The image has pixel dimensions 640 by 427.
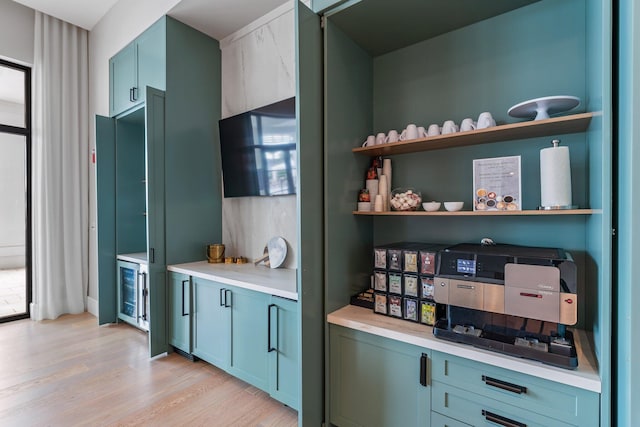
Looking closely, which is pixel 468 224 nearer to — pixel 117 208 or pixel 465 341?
pixel 465 341

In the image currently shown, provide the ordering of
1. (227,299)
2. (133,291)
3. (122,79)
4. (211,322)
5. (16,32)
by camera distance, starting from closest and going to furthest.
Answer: (227,299)
(211,322)
(133,291)
(122,79)
(16,32)

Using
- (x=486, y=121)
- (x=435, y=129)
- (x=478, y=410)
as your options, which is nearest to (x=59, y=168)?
(x=435, y=129)

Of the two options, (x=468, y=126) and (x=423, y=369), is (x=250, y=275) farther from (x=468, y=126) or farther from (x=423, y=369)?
(x=468, y=126)

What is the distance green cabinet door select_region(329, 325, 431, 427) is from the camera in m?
1.44

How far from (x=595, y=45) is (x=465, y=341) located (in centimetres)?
128

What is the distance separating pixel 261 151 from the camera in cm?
266

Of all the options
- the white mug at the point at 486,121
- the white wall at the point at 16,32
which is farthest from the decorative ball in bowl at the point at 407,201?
the white wall at the point at 16,32

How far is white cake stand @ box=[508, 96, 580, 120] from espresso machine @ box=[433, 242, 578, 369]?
0.64 metres

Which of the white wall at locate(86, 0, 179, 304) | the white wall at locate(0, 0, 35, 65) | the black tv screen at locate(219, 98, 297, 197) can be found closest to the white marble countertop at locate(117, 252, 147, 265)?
the white wall at locate(86, 0, 179, 304)

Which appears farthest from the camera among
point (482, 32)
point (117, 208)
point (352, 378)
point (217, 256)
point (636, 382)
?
point (117, 208)

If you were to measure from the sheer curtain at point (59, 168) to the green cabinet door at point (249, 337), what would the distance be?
2795mm

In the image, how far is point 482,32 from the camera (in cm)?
176

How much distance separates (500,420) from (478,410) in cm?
8

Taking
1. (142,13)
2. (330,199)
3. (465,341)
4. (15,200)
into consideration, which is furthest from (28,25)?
(465,341)
